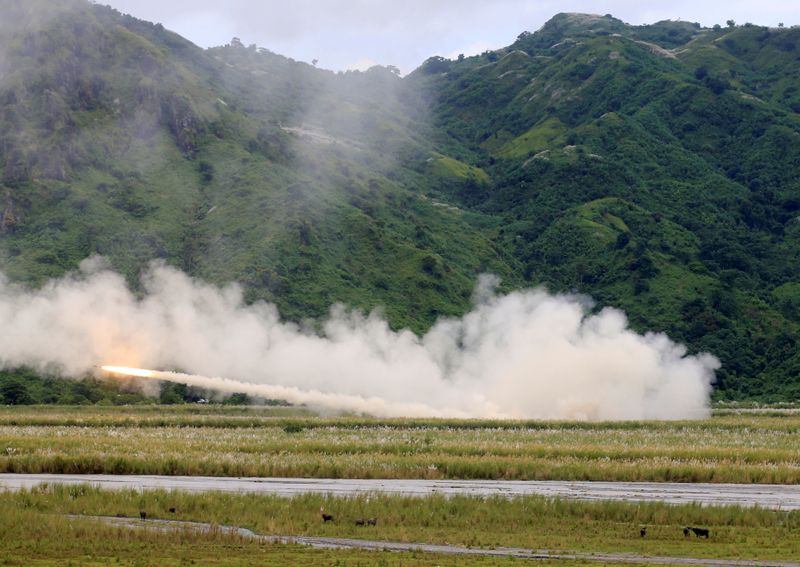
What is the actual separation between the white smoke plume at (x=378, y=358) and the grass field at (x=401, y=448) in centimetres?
1228

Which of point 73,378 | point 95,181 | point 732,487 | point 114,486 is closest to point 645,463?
point 732,487

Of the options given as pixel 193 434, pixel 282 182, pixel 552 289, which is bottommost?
pixel 193 434

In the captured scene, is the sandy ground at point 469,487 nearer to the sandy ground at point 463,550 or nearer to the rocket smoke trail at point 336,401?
the sandy ground at point 463,550

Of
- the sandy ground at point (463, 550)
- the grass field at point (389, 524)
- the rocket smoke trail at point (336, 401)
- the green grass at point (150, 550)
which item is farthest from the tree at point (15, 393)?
the green grass at point (150, 550)

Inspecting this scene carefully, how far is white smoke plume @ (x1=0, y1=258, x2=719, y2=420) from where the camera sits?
106m

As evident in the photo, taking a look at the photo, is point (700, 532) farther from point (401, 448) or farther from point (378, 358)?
point (378, 358)

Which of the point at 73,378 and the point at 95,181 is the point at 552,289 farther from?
the point at 73,378

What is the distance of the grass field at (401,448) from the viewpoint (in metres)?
57.4

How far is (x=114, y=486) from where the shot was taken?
161 ft

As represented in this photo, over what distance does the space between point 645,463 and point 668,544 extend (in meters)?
24.1

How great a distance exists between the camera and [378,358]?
11894cm

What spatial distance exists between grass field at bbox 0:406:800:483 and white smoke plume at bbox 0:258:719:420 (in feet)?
40.3

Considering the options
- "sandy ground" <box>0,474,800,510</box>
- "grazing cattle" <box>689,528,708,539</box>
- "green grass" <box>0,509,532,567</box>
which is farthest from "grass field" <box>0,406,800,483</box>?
"green grass" <box>0,509,532,567</box>

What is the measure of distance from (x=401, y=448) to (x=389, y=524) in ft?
87.2
